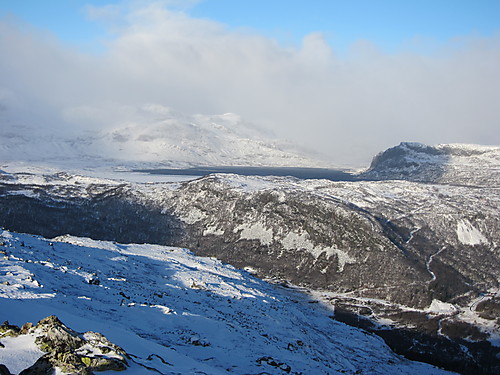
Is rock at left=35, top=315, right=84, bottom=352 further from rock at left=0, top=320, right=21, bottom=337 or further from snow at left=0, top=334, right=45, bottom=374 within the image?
rock at left=0, top=320, right=21, bottom=337

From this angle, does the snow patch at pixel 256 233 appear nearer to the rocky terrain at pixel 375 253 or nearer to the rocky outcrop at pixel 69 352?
the rocky terrain at pixel 375 253

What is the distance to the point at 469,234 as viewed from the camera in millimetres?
173000

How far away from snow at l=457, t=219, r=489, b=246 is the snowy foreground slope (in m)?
103

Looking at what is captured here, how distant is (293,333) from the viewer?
6028 cm

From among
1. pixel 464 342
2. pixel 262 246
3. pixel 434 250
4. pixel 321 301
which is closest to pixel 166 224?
pixel 262 246

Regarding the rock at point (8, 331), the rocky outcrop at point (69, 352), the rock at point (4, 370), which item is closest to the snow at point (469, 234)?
the rocky outcrop at point (69, 352)

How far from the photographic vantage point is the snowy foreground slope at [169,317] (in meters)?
30.2

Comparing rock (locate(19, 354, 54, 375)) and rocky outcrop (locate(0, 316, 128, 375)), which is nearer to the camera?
rock (locate(19, 354, 54, 375))

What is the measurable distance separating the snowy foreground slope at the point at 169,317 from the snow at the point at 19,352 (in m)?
0.05

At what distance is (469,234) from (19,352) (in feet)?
608

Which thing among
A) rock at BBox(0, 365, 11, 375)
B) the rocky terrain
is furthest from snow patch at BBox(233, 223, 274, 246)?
rock at BBox(0, 365, 11, 375)

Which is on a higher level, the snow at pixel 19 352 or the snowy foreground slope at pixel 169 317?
the snow at pixel 19 352

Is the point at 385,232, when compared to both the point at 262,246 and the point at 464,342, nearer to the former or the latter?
the point at 262,246

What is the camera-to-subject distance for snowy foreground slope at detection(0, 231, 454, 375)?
98.9 ft
